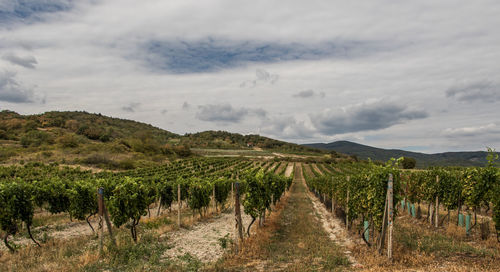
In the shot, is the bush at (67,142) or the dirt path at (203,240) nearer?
the dirt path at (203,240)

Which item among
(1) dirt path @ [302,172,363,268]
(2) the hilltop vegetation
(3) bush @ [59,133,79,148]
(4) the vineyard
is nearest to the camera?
(4) the vineyard

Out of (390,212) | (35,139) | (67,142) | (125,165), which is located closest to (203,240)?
(390,212)

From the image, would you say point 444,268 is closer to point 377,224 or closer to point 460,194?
point 377,224

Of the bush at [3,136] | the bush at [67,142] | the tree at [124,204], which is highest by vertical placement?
the bush at [3,136]

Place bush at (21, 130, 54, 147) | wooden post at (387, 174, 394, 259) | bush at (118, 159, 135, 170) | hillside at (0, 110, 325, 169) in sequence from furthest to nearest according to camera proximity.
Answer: bush at (21, 130, 54, 147)
bush at (118, 159, 135, 170)
hillside at (0, 110, 325, 169)
wooden post at (387, 174, 394, 259)

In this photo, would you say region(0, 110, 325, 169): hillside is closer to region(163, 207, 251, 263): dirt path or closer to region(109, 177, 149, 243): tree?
region(163, 207, 251, 263): dirt path

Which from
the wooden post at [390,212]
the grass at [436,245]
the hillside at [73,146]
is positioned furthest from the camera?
the hillside at [73,146]

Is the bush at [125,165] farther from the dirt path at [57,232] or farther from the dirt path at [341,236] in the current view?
the dirt path at [341,236]

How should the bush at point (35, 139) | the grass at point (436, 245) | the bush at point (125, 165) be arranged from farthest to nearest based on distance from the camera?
the bush at point (35, 139)
the bush at point (125, 165)
the grass at point (436, 245)

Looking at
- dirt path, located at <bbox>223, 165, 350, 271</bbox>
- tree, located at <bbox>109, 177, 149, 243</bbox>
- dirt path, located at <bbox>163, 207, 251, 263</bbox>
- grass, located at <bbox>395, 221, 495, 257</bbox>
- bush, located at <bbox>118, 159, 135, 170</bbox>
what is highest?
tree, located at <bbox>109, 177, 149, 243</bbox>

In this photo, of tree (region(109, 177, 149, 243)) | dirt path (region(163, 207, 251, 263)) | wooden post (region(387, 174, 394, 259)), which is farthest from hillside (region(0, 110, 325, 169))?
wooden post (region(387, 174, 394, 259))

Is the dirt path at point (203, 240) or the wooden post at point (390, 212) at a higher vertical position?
the wooden post at point (390, 212)

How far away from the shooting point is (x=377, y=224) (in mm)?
8398

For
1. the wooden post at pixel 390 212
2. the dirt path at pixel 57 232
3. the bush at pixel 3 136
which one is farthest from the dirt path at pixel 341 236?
the bush at pixel 3 136
